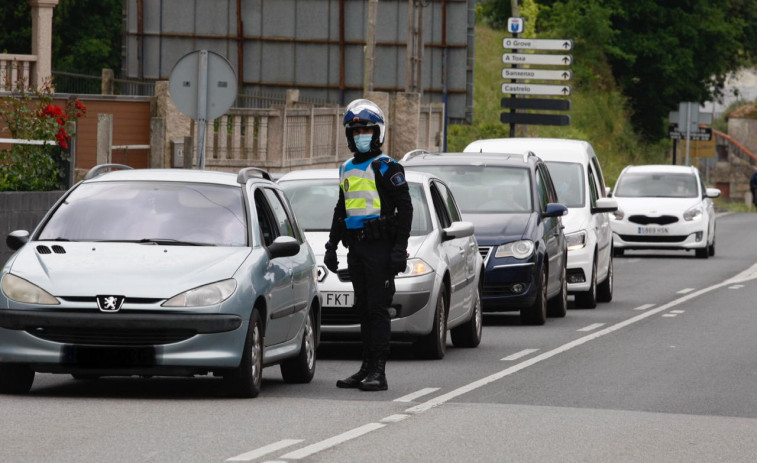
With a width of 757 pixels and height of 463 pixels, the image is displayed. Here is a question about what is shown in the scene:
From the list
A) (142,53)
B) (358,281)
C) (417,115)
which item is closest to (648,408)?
(358,281)

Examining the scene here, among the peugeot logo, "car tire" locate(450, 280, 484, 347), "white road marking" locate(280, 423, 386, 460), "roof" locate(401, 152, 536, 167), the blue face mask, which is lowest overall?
"car tire" locate(450, 280, 484, 347)

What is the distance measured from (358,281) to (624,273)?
1717 cm

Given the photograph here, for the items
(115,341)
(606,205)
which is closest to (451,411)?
(115,341)

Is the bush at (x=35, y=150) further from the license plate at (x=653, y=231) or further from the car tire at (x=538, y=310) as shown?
the license plate at (x=653, y=231)

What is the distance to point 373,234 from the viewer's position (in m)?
11.7

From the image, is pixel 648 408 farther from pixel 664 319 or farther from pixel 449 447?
pixel 664 319

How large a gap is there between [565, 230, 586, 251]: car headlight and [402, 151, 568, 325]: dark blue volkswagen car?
103 centimetres

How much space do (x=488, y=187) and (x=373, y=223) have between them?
6.93 meters

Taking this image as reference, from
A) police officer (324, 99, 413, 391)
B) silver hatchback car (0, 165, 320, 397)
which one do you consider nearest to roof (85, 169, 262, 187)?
silver hatchback car (0, 165, 320, 397)

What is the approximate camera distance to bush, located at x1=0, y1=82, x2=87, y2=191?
19719 millimetres

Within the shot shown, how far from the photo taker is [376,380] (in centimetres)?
1172

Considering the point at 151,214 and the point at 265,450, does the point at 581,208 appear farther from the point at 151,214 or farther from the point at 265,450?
the point at 265,450

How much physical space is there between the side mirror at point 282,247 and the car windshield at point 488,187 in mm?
6699

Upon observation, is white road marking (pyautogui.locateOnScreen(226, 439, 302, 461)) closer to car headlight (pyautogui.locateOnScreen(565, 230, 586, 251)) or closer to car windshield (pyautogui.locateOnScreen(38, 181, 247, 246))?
car windshield (pyautogui.locateOnScreen(38, 181, 247, 246))
